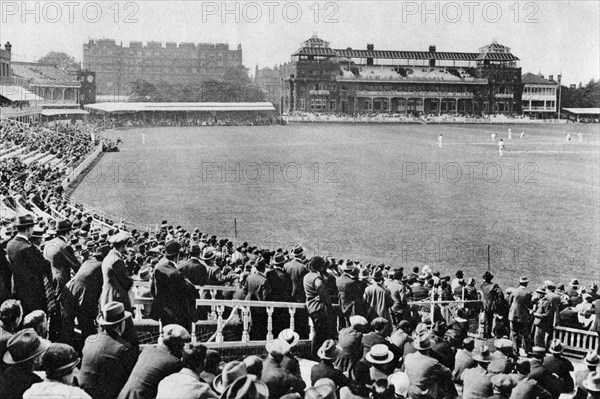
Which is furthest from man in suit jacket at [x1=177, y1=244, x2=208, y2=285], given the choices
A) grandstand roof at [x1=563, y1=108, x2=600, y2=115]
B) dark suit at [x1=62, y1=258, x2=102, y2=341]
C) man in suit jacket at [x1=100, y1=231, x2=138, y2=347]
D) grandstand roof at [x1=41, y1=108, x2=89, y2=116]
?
grandstand roof at [x1=563, y1=108, x2=600, y2=115]

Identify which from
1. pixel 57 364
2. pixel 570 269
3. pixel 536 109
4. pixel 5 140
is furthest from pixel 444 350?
pixel 536 109

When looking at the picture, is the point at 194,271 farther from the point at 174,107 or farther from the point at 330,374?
the point at 174,107

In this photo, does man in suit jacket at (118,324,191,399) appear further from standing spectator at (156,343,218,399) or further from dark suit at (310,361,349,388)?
dark suit at (310,361,349,388)

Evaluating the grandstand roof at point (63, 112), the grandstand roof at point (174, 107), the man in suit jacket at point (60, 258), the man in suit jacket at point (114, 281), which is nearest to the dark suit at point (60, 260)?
the man in suit jacket at point (60, 258)

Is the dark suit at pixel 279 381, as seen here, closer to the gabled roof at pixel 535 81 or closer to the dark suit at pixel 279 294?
the dark suit at pixel 279 294

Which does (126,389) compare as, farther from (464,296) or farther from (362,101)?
(362,101)

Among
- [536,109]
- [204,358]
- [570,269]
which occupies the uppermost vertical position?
[536,109]
